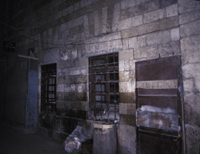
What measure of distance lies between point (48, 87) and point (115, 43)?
3.66 meters

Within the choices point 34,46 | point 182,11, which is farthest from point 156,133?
point 34,46

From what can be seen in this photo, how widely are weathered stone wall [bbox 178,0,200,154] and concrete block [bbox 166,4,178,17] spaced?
118 millimetres

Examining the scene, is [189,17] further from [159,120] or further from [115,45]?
[159,120]

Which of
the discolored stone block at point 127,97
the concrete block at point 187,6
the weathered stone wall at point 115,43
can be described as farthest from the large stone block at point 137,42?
the discolored stone block at point 127,97

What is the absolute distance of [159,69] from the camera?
3.17 metres

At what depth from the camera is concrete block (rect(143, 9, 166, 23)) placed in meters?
3.20

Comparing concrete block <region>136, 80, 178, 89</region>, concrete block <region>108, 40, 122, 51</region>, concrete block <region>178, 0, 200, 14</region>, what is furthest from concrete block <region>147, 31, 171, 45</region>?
concrete block <region>136, 80, 178, 89</region>

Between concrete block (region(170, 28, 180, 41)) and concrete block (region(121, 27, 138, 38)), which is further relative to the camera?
concrete block (region(121, 27, 138, 38))

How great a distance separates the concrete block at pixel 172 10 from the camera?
303 cm

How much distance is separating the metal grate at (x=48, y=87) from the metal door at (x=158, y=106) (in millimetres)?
3732

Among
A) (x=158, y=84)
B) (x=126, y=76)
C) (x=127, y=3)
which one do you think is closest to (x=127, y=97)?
(x=126, y=76)

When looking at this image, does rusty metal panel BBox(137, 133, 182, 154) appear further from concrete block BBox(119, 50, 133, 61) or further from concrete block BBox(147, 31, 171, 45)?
concrete block BBox(147, 31, 171, 45)

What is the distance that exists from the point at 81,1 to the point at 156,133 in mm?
4564

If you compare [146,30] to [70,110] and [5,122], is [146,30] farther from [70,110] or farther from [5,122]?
[5,122]
